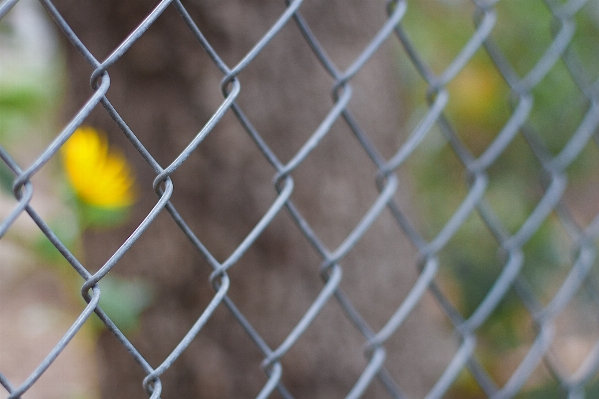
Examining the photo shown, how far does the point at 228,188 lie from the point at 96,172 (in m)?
0.24

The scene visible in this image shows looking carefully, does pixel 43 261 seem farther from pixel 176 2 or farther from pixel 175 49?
pixel 176 2

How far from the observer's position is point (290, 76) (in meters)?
1.12

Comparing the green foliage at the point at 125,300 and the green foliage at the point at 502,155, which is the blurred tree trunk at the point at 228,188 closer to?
the green foliage at the point at 125,300

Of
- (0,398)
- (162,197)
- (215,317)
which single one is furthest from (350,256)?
(0,398)

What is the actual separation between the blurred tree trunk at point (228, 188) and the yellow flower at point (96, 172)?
6 cm

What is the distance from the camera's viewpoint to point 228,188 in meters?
1.09

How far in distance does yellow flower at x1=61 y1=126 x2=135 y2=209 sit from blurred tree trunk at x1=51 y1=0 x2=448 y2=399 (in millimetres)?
62

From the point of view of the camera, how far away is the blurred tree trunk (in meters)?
1.05

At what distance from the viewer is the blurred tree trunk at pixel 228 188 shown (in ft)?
3.43

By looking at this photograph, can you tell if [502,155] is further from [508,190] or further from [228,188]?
[228,188]

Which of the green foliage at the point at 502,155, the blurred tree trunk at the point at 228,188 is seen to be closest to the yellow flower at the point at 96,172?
the blurred tree trunk at the point at 228,188

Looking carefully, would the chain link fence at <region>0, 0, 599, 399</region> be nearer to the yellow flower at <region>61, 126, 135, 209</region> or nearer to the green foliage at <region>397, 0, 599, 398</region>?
the green foliage at <region>397, 0, 599, 398</region>

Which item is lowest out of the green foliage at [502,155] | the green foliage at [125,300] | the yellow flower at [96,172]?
the green foliage at [502,155]

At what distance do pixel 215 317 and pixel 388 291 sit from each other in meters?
0.37
